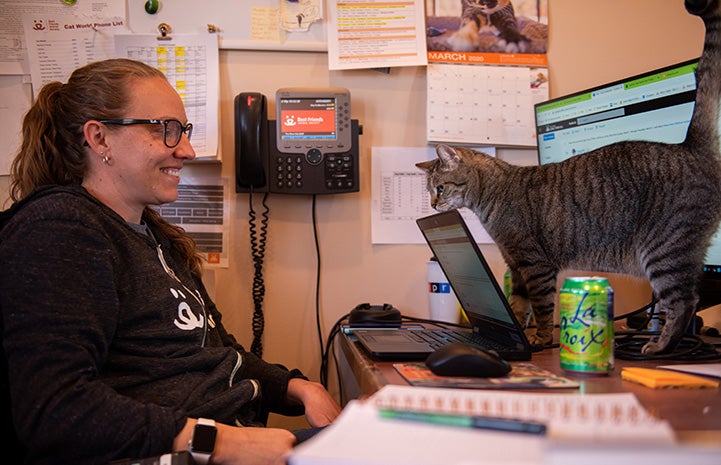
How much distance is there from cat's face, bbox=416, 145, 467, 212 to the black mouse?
2.30ft

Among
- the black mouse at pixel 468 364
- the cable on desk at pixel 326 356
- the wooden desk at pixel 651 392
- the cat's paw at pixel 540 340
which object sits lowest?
the cable on desk at pixel 326 356

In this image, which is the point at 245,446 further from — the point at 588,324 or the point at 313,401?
the point at 588,324

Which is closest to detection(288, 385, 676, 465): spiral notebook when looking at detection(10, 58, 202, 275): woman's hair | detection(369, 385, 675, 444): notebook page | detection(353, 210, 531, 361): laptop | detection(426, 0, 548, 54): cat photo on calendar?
detection(369, 385, 675, 444): notebook page

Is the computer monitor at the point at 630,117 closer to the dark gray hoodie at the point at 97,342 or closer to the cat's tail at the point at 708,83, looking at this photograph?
the cat's tail at the point at 708,83

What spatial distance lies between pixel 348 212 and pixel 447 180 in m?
0.36

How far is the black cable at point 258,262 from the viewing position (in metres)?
1.61

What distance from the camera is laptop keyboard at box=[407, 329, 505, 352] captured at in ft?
3.35

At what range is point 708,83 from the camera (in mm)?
1060

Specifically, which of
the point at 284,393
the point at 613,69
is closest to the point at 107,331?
the point at 284,393

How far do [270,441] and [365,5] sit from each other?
1.30 meters

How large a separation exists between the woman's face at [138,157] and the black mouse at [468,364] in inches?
25.2

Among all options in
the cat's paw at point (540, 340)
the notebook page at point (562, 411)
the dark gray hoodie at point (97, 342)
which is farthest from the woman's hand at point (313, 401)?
the notebook page at point (562, 411)

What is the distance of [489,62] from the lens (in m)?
1.70

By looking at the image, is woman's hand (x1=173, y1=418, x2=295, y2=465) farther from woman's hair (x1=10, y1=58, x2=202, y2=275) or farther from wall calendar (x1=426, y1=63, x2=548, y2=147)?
wall calendar (x1=426, y1=63, x2=548, y2=147)
